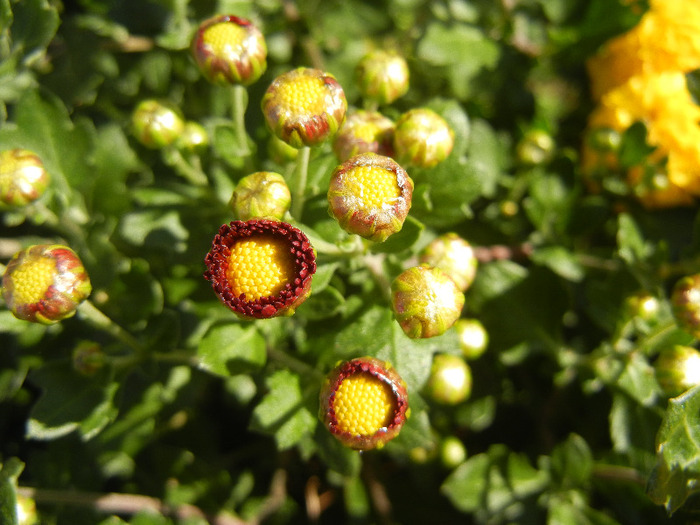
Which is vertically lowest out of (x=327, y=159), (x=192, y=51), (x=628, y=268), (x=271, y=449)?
(x=271, y=449)

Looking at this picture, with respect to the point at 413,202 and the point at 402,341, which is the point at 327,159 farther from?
the point at 402,341

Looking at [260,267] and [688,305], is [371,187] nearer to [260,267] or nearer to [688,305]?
[260,267]

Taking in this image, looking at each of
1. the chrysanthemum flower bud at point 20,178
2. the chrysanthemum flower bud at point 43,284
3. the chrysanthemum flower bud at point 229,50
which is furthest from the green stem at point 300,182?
the chrysanthemum flower bud at point 20,178

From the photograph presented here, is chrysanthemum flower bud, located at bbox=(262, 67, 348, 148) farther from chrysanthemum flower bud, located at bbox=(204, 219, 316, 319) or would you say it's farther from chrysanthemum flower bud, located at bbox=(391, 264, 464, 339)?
chrysanthemum flower bud, located at bbox=(391, 264, 464, 339)

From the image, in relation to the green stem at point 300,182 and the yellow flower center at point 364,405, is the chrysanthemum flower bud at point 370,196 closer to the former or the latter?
the green stem at point 300,182

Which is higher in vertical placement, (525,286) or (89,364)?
(525,286)

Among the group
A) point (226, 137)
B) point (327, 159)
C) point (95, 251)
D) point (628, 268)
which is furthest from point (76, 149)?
point (628, 268)
